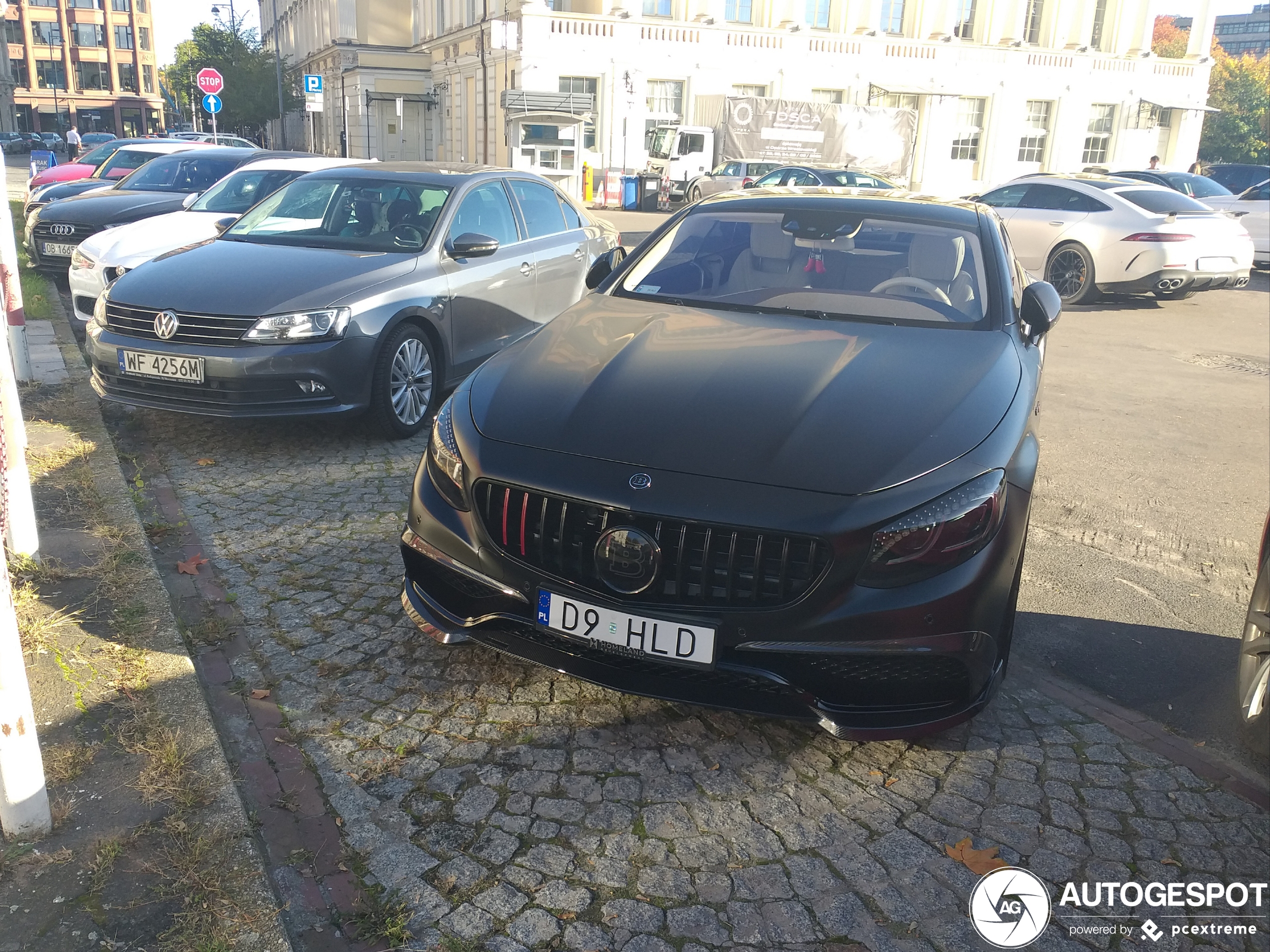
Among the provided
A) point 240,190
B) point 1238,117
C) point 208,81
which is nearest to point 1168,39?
point 1238,117

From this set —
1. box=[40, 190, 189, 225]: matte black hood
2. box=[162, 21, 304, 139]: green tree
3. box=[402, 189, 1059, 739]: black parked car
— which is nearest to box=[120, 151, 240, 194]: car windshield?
box=[40, 190, 189, 225]: matte black hood

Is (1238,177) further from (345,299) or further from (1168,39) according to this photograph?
(1168,39)

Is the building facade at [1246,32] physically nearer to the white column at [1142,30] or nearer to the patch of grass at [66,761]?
the white column at [1142,30]

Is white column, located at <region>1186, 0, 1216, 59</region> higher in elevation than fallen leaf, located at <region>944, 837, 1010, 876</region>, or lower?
higher

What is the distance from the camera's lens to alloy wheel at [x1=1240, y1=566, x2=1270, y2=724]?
10.5ft

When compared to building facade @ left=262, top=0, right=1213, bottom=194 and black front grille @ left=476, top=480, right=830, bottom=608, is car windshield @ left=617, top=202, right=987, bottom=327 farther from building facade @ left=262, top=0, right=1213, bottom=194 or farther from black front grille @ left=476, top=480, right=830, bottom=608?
building facade @ left=262, top=0, right=1213, bottom=194

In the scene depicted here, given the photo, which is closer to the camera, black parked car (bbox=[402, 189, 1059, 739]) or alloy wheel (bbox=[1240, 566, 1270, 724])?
black parked car (bbox=[402, 189, 1059, 739])

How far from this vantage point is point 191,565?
437 cm

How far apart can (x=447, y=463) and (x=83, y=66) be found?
11387cm

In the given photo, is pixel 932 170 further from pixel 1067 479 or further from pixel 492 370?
pixel 492 370

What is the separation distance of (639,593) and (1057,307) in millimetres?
2511

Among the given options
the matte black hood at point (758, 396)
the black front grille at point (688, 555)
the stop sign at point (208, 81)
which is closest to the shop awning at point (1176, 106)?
the stop sign at point (208, 81)

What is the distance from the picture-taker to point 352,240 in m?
6.59

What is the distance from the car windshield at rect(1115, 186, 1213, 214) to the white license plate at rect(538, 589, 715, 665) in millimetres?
12164
